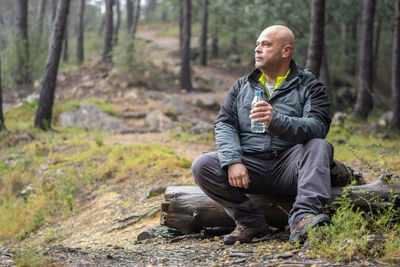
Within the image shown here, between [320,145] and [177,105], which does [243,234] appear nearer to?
[320,145]

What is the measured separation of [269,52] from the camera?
155 inches

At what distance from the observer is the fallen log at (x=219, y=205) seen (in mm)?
3879

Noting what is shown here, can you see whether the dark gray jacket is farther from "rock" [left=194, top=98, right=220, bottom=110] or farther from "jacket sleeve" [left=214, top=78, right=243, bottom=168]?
"rock" [left=194, top=98, right=220, bottom=110]

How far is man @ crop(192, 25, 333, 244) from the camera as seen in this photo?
3.63 metres

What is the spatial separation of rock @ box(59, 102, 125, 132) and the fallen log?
10.4 meters

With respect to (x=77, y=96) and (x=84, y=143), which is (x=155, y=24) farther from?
(x=84, y=143)

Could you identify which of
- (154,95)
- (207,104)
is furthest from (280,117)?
(154,95)

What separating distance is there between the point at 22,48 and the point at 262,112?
1703 centimetres

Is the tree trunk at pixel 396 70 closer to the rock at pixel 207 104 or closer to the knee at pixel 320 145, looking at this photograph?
the rock at pixel 207 104

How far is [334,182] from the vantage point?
13.5 feet

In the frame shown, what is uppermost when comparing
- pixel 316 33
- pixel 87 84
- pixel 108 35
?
pixel 108 35

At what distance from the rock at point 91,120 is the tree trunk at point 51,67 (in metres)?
1.73

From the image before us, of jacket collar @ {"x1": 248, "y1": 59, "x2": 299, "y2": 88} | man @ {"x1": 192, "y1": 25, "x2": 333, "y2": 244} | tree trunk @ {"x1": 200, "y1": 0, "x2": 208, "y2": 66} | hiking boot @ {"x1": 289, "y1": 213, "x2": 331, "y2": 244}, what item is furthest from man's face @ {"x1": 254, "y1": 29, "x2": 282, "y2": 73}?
tree trunk @ {"x1": 200, "y1": 0, "x2": 208, "y2": 66}

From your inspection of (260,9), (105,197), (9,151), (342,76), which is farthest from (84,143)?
(342,76)
